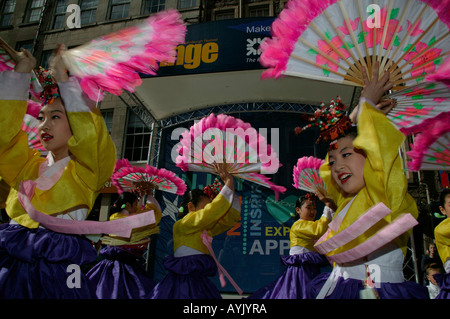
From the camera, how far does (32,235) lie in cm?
187

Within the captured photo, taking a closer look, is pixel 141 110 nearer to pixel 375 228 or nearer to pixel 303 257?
pixel 303 257

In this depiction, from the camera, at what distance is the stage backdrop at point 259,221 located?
6.62 m

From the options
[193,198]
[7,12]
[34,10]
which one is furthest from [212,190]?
[7,12]

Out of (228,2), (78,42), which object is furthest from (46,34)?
(228,2)

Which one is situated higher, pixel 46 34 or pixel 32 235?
Answer: pixel 46 34

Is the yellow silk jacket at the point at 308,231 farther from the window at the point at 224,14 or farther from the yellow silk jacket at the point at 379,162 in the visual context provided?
the window at the point at 224,14

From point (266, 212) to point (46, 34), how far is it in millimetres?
11696

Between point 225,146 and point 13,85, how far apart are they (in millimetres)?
1927

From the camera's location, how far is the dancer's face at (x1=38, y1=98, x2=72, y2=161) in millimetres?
2184

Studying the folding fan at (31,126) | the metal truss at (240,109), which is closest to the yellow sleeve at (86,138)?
the folding fan at (31,126)

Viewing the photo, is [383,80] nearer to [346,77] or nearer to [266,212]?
[346,77]

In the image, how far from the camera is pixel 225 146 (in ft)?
10.9
